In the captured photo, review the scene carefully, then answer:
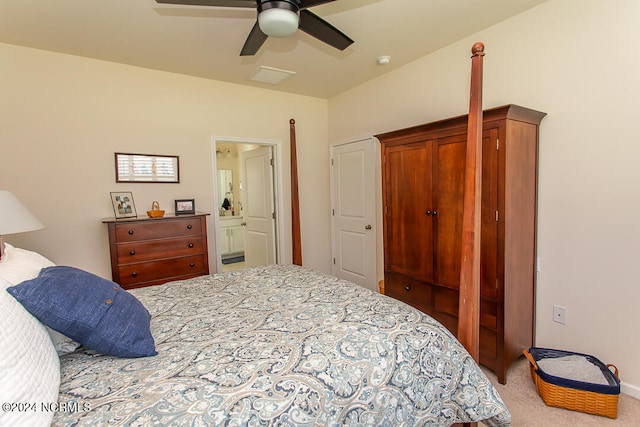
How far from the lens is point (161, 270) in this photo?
289cm

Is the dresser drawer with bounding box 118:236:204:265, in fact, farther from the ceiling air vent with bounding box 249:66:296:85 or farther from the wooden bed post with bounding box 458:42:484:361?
the wooden bed post with bounding box 458:42:484:361

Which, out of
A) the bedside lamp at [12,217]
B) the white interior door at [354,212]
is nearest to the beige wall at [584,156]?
the white interior door at [354,212]

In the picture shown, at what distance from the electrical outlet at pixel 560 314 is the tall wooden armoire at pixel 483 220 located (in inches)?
5.6

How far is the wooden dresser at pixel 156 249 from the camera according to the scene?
2695mm

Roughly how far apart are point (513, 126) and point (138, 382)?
93.7 inches

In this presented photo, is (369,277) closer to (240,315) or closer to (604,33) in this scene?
(240,315)

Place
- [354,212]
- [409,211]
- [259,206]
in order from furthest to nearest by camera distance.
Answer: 1. [259,206]
2. [354,212]
3. [409,211]

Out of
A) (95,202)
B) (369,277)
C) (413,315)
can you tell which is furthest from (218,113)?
(413,315)

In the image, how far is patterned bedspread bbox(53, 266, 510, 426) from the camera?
2.91ft

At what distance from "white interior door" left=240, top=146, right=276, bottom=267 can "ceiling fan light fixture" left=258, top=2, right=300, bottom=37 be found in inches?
100

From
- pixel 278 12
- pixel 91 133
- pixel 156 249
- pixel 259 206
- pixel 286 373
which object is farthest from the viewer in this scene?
pixel 259 206

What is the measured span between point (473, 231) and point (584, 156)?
4.51 feet

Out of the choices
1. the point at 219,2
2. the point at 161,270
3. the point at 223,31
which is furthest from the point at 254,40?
the point at 161,270

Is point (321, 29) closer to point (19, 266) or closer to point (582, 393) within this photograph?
point (19, 266)
